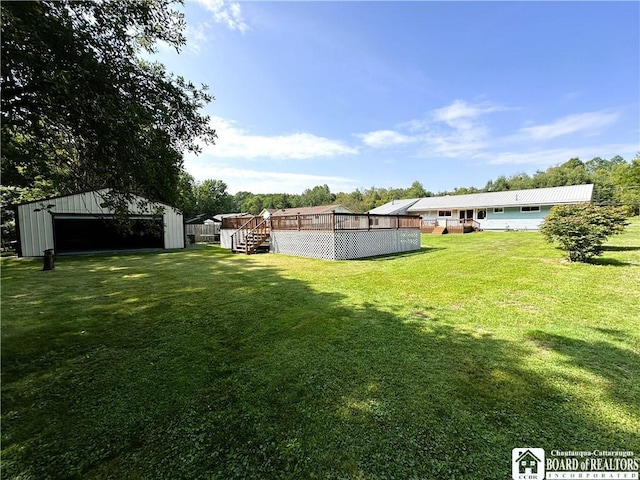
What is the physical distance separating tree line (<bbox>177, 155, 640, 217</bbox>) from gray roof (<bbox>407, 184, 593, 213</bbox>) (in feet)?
6.64

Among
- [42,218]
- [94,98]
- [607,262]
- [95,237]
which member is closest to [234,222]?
[42,218]

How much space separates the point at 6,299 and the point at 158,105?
5.76m

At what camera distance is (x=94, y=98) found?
133 inches

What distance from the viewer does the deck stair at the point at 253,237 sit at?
48.6ft

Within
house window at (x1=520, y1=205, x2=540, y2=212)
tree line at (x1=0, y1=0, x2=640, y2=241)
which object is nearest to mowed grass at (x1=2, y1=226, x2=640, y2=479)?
tree line at (x1=0, y1=0, x2=640, y2=241)

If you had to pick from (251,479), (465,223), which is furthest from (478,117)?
(251,479)

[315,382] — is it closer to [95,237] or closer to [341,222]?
[341,222]

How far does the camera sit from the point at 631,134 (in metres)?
29.4

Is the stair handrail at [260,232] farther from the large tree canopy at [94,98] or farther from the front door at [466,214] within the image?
the front door at [466,214]

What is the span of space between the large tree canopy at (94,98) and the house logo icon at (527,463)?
16.6 feet

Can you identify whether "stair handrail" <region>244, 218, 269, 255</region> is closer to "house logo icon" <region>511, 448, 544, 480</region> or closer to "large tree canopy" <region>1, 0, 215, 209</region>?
"large tree canopy" <region>1, 0, 215, 209</region>

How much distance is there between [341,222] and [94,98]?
9177mm

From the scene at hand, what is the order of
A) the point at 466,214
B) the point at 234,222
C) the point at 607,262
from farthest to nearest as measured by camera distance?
the point at 466,214 < the point at 234,222 < the point at 607,262

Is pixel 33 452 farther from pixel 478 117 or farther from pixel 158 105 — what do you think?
pixel 478 117
